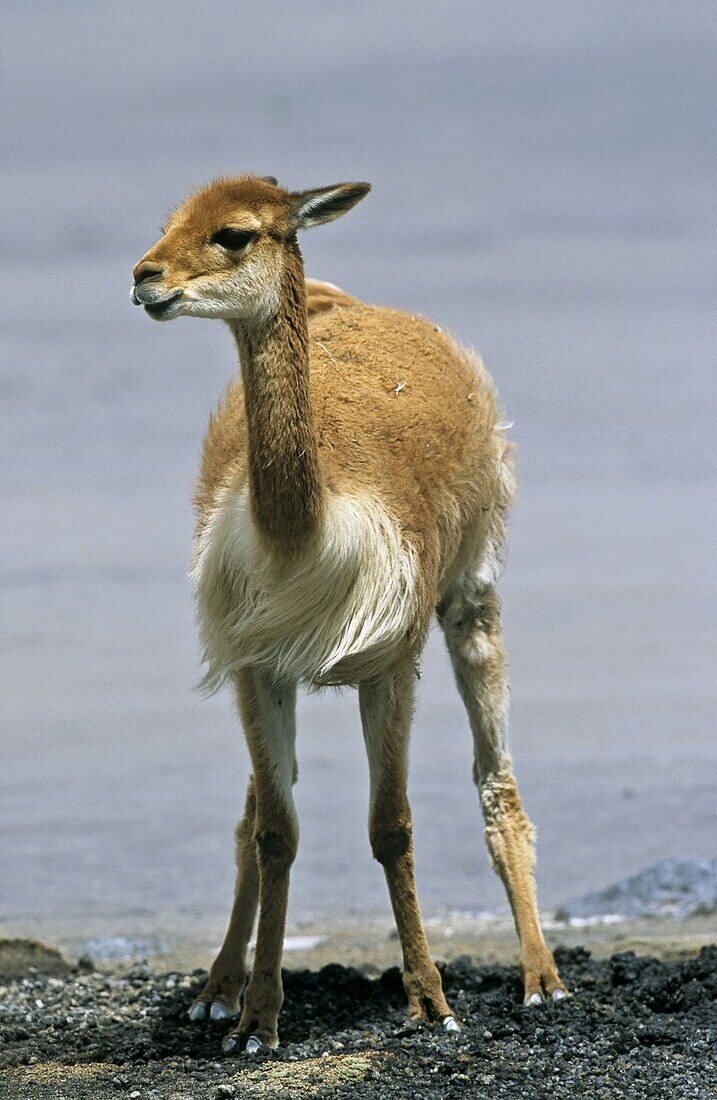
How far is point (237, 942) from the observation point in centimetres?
805

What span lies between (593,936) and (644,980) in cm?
270

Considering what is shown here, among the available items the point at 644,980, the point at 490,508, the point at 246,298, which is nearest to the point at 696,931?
the point at 644,980

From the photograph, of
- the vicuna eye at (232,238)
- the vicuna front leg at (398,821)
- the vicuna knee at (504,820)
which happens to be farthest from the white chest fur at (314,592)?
the vicuna knee at (504,820)

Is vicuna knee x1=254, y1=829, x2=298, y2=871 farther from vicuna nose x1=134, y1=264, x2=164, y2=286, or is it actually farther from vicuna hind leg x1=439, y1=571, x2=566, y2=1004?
vicuna nose x1=134, y1=264, x2=164, y2=286

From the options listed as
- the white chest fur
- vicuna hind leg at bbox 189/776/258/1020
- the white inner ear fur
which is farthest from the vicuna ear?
vicuna hind leg at bbox 189/776/258/1020

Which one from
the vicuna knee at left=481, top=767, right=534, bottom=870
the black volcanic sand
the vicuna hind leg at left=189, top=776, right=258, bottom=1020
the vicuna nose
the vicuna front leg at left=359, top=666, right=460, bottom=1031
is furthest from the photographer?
the vicuna knee at left=481, top=767, right=534, bottom=870

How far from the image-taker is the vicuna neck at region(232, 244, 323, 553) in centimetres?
648

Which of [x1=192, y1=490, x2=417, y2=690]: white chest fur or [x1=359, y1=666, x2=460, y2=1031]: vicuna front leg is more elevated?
[x1=192, y1=490, x2=417, y2=690]: white chest fur

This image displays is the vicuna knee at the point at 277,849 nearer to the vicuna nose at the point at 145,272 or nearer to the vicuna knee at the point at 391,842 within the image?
the vicuna knee at the point at 391,842

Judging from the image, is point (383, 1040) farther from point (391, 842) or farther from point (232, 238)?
point (232, 238)

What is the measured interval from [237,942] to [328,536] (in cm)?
242

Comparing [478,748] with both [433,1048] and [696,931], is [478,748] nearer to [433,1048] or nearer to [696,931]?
[433,1048]

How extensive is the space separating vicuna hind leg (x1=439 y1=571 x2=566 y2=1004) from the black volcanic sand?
2.14 feet

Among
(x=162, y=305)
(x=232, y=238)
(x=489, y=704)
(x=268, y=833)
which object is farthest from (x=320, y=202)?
(x=489, y=704)
